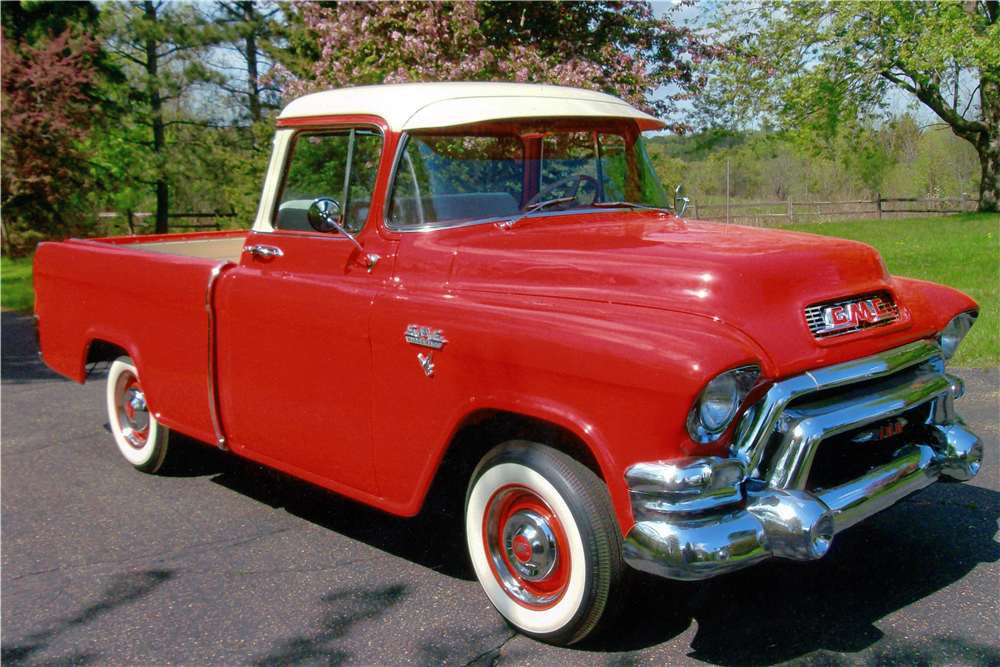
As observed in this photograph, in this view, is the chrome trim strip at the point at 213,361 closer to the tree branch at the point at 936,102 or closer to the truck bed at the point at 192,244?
the truck bed at the point at 192,244

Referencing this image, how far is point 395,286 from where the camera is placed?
3596 mm

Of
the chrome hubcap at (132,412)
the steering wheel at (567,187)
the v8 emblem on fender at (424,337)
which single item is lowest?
the chrome hubcap at (132,412)

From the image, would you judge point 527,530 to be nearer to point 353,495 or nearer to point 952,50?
point 353,495

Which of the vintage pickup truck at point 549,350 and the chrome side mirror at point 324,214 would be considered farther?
the chrome side mirror at point 324,214

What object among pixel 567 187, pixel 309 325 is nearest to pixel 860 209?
pixel 567 187

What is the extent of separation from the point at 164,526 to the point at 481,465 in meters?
2.04

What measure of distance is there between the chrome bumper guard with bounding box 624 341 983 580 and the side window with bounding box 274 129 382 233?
1.85 meters

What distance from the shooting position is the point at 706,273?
9.82 ft

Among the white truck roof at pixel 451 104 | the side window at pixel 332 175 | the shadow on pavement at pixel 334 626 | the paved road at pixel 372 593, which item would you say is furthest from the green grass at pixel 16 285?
the shadow on pavement at pixel 334 626

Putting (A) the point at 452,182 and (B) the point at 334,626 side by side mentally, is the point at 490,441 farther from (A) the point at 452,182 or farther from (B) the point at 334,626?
(A) the point at 452,182

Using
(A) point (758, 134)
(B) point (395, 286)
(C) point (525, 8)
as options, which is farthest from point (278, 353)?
(A) point (758, 134)

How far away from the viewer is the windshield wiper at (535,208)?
12.3ft

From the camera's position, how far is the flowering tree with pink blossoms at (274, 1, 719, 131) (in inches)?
370

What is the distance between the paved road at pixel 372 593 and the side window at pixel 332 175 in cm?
150
